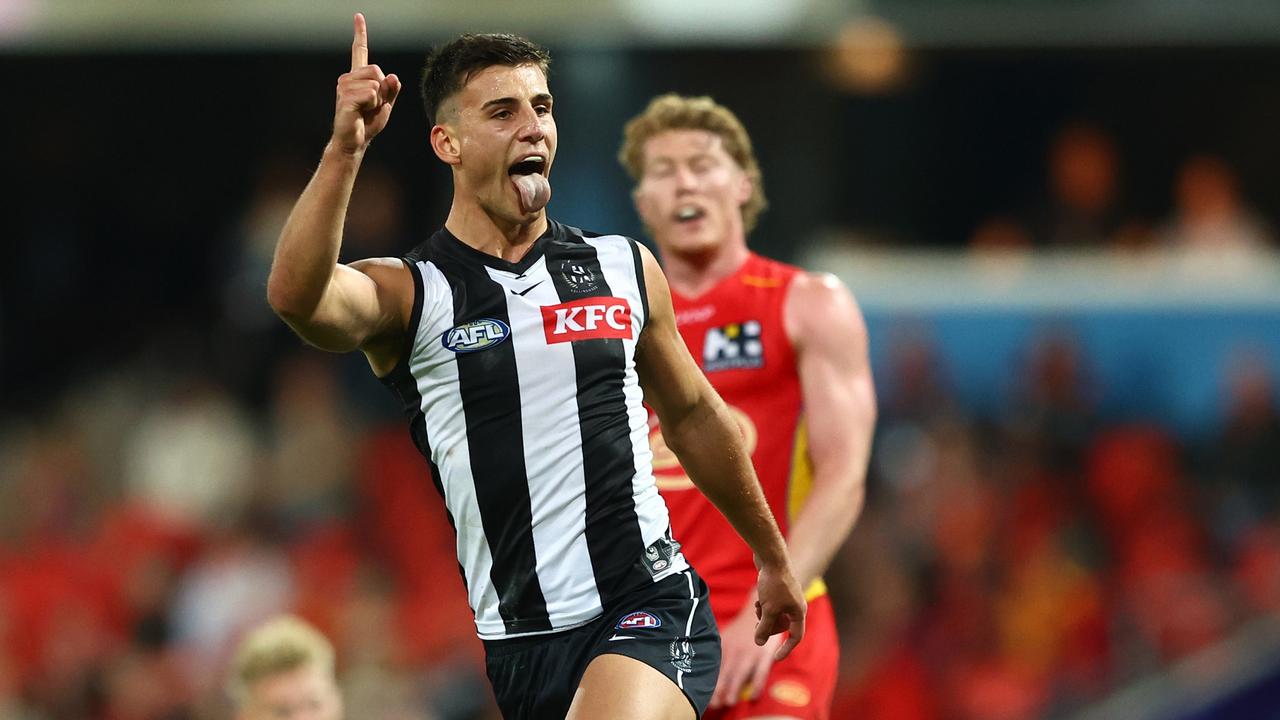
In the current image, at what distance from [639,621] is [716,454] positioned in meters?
0.48

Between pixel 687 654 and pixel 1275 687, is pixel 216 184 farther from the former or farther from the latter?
pixel 687 654

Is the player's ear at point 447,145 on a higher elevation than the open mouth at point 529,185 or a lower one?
higher

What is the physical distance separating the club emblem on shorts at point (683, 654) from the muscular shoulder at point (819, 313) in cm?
158

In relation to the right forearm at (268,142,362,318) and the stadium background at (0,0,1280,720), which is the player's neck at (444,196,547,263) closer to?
the right forearm at (268,142,362,318)

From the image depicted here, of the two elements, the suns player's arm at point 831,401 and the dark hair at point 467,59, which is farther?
the suns player's arm at point 831,401

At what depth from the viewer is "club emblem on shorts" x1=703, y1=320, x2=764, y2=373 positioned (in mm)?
5559

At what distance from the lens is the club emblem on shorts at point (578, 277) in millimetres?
4168

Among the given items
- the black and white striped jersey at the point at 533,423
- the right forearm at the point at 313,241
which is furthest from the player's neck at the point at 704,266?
the right forearm at the point at 313,241

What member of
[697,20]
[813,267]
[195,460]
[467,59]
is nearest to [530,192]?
[467,59]

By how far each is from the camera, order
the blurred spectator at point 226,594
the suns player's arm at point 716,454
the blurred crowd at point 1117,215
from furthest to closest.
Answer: the blurred crowd at point 1117,215
the blurred spectator at point 226,594
the suns player's arm at point 716,454

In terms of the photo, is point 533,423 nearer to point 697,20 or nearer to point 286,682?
point 286,682

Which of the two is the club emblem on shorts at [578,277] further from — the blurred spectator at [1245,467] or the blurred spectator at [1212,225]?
the blurred spectator at [1212,225]

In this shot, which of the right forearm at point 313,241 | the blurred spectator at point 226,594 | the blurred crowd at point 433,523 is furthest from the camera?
the blurred spectator at point 226,594

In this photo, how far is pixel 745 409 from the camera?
5555 mm
